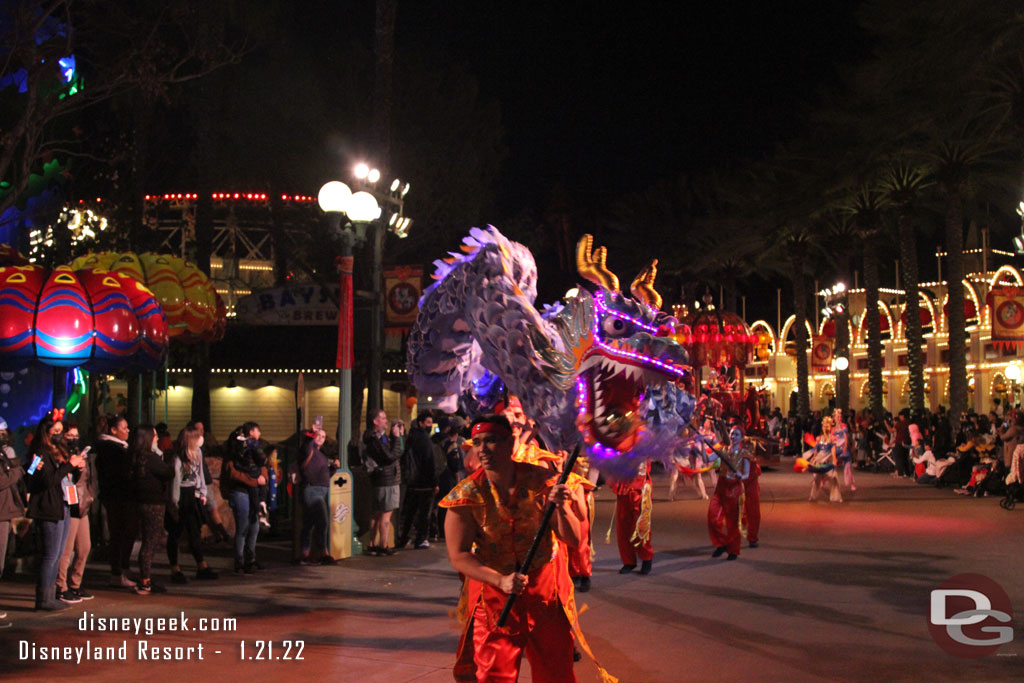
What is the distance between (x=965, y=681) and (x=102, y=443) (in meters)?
8.35

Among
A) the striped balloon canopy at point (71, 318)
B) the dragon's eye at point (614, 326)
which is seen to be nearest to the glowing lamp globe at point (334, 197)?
the striped balloon canopy at point (71, 318)

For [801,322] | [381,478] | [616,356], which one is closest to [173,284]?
[381,478]

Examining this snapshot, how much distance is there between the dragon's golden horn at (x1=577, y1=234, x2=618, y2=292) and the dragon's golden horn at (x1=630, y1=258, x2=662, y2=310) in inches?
8.1

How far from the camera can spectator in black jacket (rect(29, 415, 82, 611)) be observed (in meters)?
8.74

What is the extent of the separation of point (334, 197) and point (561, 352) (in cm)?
492

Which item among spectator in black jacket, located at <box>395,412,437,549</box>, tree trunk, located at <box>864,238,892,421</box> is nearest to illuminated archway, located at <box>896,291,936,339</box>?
tree trunk, located at <box>864,238,892,421</box>

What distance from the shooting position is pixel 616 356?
7.75 m

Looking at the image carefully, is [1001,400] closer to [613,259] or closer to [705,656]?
[613,259]

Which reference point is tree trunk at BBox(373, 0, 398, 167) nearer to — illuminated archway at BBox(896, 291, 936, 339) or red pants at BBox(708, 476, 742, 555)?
red pants at BBox(708, 476, 742, 555)

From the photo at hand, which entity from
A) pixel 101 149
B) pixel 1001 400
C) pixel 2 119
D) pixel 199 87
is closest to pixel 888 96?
pixel 1001 400

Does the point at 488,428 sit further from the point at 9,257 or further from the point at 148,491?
the point at 9,257

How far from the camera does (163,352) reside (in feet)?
43.9

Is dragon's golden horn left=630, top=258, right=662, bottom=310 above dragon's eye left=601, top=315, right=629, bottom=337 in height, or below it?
above

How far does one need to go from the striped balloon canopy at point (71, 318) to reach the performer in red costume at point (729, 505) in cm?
746
